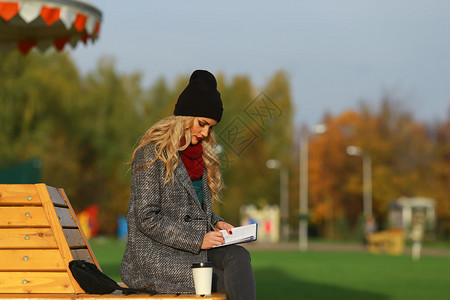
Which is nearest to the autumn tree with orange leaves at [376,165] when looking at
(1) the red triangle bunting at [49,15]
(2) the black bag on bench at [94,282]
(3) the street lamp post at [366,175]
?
(3) the street lamp post at [366,175]

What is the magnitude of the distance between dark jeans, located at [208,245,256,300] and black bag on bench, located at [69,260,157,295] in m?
0.39

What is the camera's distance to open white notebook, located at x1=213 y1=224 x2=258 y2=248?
465cm

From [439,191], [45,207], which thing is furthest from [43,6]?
[439,191]

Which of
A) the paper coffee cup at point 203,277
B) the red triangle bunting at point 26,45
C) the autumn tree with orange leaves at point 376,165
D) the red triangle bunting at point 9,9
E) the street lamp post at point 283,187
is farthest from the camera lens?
the street lamp post at point 283,187

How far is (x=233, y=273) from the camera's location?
4.64 m

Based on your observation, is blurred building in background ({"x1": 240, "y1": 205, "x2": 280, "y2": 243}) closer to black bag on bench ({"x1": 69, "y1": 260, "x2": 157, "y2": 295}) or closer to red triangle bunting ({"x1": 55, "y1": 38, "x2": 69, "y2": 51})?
red triangle bunting ({"x1": 55, "y1": 38, "x2": 69, "y2": 51})

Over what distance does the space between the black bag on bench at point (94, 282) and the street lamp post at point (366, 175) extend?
54.1m

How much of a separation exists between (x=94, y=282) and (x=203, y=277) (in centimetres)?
66

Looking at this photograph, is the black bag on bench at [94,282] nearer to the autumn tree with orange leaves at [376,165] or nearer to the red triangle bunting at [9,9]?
the red triangle bunting at [9,9]

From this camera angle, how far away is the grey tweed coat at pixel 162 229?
4.70 metres

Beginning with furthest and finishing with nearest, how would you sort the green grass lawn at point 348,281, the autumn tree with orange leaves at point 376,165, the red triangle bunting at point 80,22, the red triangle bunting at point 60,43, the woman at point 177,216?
the autumn tree with orange leaves at point 376,165, the green grass lawn at point 348,281, the red triangle bunting at point 60,43, the red triangle bunting at point 80,22, the woman at point 177,216

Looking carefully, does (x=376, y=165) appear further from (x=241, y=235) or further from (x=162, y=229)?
(x=162, y=229)

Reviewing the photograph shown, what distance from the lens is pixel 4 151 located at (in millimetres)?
45719

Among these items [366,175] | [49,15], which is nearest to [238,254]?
[49,15]
